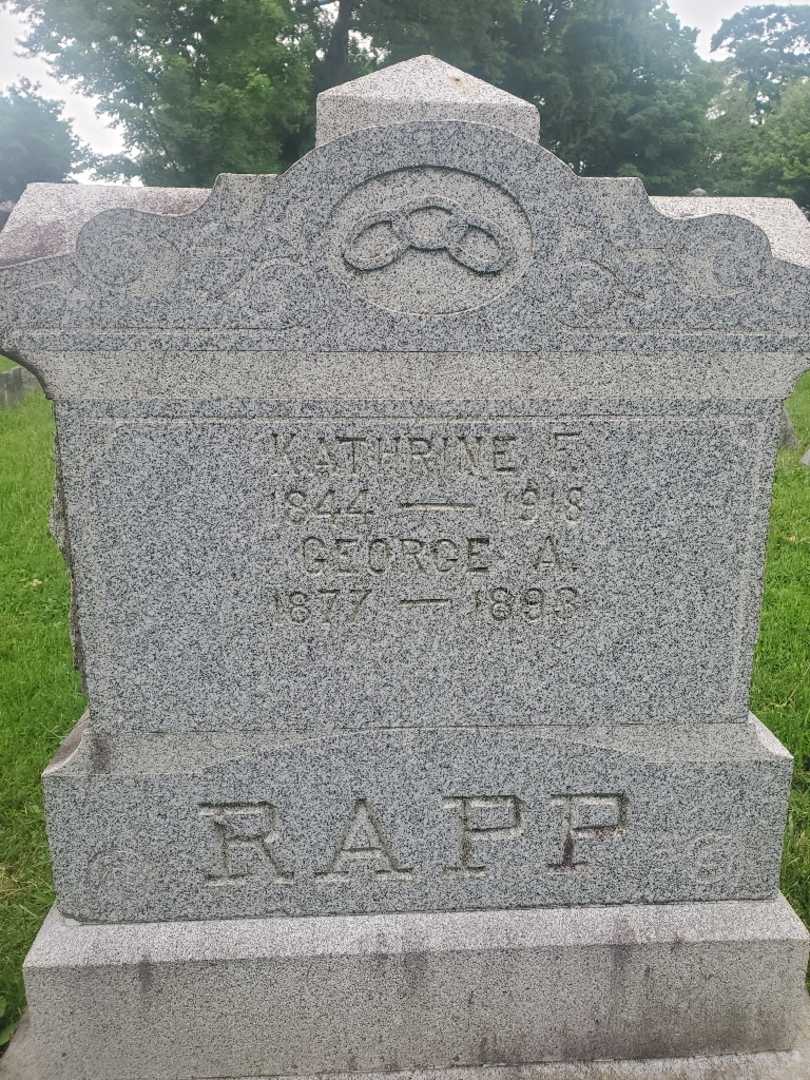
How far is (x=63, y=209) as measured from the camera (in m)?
2.02

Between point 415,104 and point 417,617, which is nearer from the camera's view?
point 415,104

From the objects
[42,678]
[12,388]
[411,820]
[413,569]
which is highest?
[413,569]

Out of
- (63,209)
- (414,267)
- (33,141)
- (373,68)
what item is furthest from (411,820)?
(33,141)

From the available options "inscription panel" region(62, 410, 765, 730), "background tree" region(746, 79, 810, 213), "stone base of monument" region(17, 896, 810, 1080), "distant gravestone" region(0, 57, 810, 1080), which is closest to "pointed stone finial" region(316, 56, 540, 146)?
"distant gravestone" region(0, 57, 810, 1080)

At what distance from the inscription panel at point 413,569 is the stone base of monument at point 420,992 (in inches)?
21.4

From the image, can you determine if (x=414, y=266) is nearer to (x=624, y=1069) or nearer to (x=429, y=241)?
(x=429, y=241)

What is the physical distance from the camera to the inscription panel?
1989 mm

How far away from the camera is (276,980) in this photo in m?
2.16

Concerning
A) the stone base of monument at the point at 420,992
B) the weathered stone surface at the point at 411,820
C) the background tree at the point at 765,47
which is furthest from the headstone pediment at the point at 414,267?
the background tree at the point at 765,47

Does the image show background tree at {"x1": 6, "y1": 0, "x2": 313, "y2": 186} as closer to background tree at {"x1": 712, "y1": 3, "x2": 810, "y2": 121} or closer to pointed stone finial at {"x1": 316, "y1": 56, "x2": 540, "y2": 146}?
pointed stone finial at {"x1": 316, "y1": 56, "x2": 540, "y2": 146}

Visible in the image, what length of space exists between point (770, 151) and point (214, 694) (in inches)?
1279

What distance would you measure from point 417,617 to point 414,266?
2.68 feet

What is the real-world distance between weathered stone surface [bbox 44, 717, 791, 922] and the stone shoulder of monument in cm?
99

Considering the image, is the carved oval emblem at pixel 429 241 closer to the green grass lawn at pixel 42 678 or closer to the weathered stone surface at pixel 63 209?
the weathered stone surface at pixel 63 209
